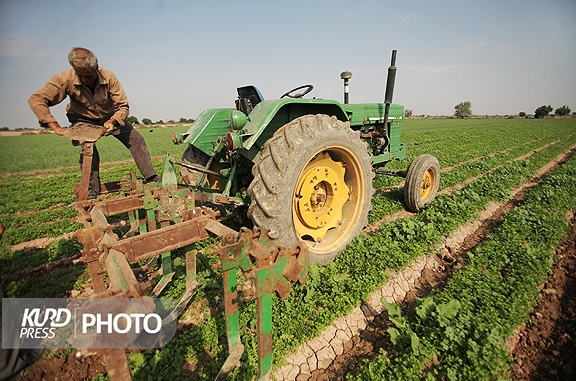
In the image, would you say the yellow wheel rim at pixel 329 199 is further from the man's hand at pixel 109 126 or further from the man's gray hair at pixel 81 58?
the man's gray hair at pixel 81 58

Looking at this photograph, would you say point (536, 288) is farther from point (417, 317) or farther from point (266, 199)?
point (266, 199)

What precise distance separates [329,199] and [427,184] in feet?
8.81

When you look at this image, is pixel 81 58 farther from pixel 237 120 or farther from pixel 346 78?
pixel 346 78

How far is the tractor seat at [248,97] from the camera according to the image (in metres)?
3.56

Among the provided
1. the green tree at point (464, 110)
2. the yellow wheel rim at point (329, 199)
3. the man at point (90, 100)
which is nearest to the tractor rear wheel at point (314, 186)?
the yellow wheel rim at point (329, 199)

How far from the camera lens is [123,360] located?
106 centimetres

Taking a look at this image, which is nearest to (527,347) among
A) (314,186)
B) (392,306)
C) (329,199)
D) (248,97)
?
(392,306)

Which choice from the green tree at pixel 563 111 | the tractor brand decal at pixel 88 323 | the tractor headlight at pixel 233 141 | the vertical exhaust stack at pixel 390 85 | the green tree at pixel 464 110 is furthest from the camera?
the green tree at pixel 464 110

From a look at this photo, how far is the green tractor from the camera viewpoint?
2.42 m

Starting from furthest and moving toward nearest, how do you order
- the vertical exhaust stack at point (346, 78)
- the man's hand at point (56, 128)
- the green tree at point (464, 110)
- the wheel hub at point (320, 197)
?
1. the green tree at point (464, 110)
2. the vertical exhaust stack at point (346, 78)
3. the wheel hub at point (320, 197)
4. the man's hand at point (56, 128)

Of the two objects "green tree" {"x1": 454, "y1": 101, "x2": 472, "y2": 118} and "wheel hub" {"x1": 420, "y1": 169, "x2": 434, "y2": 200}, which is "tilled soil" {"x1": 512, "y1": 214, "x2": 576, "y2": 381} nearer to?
"wheel hub" {"x1": 420, "y1": 169, "x2": 434, "y2": 200}

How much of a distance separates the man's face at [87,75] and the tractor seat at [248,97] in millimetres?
1605

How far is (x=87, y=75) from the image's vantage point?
110 inches

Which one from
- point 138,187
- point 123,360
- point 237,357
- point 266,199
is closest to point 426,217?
point 266,199
